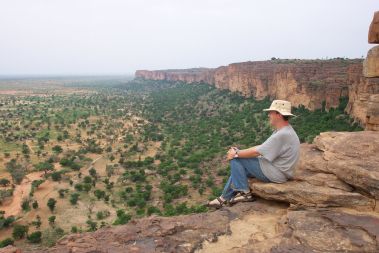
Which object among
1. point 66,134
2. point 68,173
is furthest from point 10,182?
point 66,134

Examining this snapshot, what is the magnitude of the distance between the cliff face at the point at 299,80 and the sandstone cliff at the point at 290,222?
2934cm

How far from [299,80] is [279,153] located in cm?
3811

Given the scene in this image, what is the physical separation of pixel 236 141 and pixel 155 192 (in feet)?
47.7

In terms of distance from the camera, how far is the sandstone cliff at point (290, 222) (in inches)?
187

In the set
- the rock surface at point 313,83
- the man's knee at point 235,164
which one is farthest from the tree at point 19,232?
the rock surface at point 313,83

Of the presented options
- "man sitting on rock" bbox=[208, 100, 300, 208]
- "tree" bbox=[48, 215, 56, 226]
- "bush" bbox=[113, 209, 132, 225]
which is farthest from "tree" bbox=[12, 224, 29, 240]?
"man sitting on rock" bbox=[208, 100, 300, 208]

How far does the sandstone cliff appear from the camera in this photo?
4.75 m

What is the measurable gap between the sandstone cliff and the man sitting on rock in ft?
0.66

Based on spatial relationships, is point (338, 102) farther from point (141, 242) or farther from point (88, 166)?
point (141, 242)

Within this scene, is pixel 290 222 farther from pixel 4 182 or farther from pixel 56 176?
pixel 4 182

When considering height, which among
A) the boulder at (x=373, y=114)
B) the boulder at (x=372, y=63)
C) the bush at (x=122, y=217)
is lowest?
the bush at (x=122, y=217)

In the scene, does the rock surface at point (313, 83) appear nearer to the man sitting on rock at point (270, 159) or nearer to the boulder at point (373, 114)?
the boulder at point (373, 114)

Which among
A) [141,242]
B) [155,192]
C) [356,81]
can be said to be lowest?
[155,192]

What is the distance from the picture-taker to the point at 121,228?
18.4 feet
